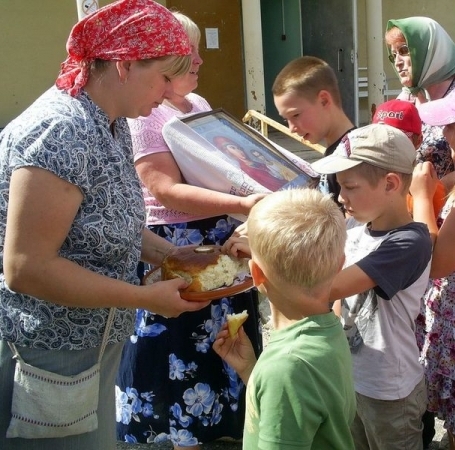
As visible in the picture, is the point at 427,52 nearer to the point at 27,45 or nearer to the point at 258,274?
the point at 258,274

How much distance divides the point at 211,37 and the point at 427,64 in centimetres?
780

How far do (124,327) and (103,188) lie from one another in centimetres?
47

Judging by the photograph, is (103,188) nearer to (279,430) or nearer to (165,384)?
(279,430)

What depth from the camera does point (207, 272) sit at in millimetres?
2160

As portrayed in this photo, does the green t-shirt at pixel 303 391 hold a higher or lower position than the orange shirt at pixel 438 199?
lower

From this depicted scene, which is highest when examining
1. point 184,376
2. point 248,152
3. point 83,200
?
point 83,200

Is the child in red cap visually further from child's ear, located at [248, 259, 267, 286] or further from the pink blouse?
child's ear, located at [248, 259, 267, 286]

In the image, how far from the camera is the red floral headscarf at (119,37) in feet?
6.12

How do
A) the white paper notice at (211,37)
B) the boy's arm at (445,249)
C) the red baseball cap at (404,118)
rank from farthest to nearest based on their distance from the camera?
1. the white paper notice at (211,37)
2. the red baseball cap at (404,118)
3. the boy's arm at (445,249)

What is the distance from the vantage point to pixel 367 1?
1000 cm

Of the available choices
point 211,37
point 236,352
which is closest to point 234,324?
point 236,352

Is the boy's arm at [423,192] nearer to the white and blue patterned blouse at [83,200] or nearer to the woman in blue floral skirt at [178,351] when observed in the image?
the woman in blue floral skirt at [178,351]

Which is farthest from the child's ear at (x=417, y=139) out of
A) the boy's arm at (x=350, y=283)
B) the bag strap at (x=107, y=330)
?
the bag strap at (x=107, y=330)

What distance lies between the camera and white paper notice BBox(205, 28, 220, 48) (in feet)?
34.1
